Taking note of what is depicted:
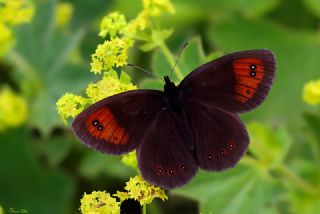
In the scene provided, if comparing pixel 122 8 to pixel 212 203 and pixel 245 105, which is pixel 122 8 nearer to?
pixel 212 203

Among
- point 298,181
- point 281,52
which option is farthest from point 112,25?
point 281,52

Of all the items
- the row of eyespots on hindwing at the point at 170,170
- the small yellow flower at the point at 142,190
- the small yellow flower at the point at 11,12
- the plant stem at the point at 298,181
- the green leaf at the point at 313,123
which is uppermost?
the small yellow flower at the point at 11,12

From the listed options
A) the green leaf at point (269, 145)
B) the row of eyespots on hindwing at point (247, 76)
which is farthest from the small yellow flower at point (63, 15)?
the row of eyespots on hindwing at point (247, 76)

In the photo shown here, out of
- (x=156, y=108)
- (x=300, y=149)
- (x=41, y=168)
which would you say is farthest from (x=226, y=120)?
(x=41, y=168)

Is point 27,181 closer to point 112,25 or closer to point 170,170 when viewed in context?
point 112,25

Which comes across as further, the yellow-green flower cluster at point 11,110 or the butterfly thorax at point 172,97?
the yellow-green flower cluster at point 11,110

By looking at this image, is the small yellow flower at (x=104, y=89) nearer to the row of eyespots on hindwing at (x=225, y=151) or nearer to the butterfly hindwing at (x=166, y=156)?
the butterfly hindwing at (x=166, y=156)

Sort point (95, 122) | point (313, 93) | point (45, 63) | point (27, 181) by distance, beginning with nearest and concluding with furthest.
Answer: point (95, 122)
point (313, 93)
point (45, 63)
point (27, 181)
